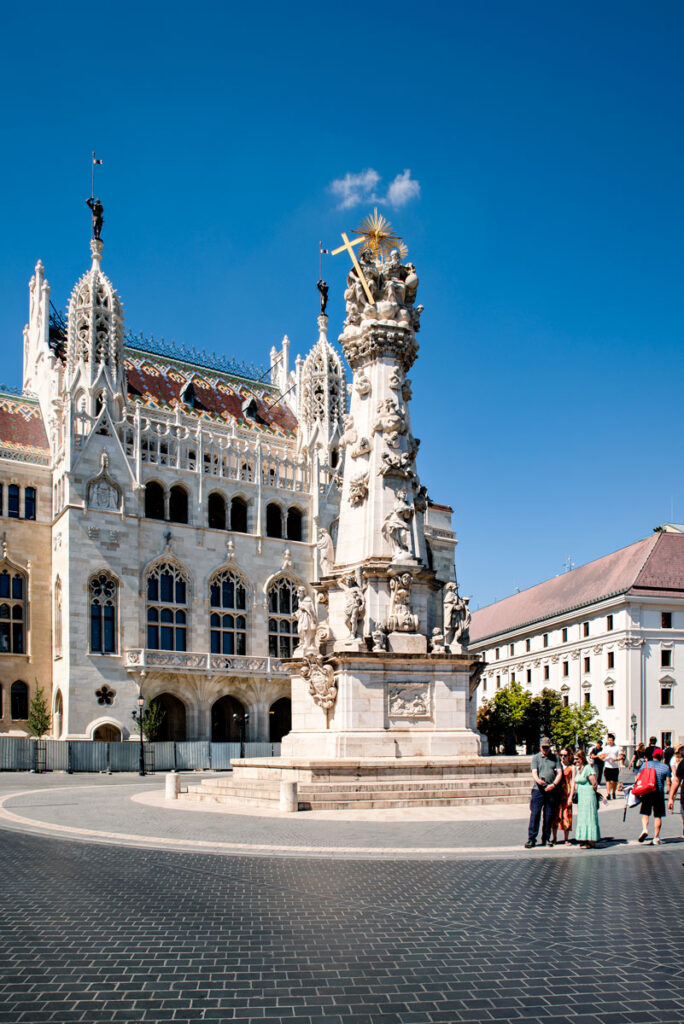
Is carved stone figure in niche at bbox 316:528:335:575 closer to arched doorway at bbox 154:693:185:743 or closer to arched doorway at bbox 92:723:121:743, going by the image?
arched doorway at bbox 92:723:121:743

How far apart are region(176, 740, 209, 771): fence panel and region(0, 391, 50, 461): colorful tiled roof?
20.7 m

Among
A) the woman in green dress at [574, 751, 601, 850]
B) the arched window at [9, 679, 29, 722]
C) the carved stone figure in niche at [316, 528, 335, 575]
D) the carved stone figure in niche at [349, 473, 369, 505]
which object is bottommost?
the arched window at [9, 679, 29, 722]

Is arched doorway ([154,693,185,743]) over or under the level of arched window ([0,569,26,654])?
under

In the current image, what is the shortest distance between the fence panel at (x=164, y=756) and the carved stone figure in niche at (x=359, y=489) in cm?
2102

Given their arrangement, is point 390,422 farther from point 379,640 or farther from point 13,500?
point 13,500

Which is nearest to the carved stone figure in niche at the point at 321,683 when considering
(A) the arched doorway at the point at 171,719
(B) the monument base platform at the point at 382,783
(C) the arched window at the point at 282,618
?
(B) the monument base platform at the point at 382,783

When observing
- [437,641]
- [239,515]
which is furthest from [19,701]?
[437,641]

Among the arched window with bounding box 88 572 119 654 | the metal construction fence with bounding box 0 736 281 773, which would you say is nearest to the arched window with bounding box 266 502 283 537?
the arched window with bounding box 88 572 119 654

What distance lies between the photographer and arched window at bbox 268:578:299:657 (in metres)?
57.7

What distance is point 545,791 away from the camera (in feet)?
47.9

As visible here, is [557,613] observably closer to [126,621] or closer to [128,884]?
[126,621]

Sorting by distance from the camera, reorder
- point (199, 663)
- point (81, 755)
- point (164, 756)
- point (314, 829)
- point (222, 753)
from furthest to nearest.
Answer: point (199, 663) → point (222, 753) → point (164, 756) → point (81, 755) → point (314, 829)

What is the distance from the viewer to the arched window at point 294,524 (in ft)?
199

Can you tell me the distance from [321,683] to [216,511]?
3701cm
